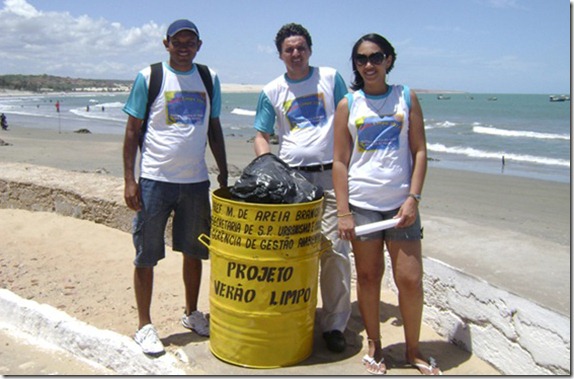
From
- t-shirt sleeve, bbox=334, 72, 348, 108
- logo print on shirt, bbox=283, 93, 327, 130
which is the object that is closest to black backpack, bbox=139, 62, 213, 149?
logo print on shirt, bbox=283, 93, 327, 130

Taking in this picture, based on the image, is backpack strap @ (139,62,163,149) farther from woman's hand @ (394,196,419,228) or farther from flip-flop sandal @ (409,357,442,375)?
flip-flop sandal @ (409,357,442,375)

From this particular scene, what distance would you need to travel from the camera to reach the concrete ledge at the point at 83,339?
11.4 ft

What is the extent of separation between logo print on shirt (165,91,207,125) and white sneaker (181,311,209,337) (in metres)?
1.28

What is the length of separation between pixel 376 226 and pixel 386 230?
121 millimetres

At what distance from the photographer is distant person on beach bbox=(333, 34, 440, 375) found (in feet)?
10.7

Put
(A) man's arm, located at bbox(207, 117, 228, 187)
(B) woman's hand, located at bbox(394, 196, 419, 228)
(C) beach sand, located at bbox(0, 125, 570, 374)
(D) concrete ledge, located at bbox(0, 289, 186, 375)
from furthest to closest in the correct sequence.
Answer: (C) beach sand, located at bbox(0, 125, 570, 374) < (A) man's arm, located at bbox(207, 117, 228, 187) < (D) concrete ledge, located at bbox(0, 289, 186, 375) < (B) woman's hand, located at bbox(394, 196, 419, 228)

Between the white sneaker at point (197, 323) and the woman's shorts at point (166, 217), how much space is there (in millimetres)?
465

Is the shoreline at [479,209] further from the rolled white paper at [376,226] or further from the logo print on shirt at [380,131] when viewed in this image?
the logo print on shirt at [380,131]

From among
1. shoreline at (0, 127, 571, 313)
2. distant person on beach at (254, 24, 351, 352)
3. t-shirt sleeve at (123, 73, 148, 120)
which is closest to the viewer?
t-shirt sleeve at (123, 73, 148, 120)

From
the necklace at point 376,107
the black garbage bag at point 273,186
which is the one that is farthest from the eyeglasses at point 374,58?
Result: the black garbage bag at point 273,186

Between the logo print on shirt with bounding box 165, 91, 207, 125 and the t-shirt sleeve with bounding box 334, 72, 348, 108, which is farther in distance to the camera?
the t-shirt sleeve with bounding box 334, 72, 348, 108

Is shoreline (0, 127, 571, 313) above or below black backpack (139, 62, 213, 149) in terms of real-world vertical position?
below

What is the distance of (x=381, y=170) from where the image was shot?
3.28 meters

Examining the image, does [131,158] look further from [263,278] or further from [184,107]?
[263,278]
